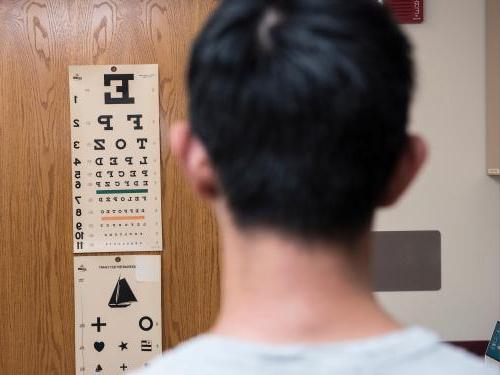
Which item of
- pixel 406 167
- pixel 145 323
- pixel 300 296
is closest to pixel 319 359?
pixel 300 296

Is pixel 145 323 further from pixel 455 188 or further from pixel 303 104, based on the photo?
pixel 303 104

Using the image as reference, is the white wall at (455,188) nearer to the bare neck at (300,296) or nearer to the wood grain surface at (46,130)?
the wood grain surface at (46,130)

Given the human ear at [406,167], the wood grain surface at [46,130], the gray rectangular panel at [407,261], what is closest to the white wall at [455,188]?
the gray rectangular panel at [407,261]

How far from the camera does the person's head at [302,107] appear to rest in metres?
0.51

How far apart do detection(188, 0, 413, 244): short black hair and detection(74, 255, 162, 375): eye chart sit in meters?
1.75

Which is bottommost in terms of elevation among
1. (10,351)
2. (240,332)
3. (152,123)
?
(10,351)

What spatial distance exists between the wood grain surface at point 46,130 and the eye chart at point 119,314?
0.06 metres

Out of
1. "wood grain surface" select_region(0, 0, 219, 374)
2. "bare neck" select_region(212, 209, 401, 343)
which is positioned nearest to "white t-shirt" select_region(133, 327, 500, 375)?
"bare neck" select_region(212, 209, 401, 343)

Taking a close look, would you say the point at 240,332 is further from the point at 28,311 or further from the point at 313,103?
the point at 28,311

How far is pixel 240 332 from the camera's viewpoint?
528mm

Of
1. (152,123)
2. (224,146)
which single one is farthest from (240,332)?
(152,123)

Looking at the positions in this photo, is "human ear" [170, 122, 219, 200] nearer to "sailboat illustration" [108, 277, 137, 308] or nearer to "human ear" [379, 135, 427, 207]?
"human ear" [379, 135, 427, 207]

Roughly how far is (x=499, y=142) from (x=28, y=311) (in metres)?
1.59

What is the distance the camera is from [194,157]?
56 cm
